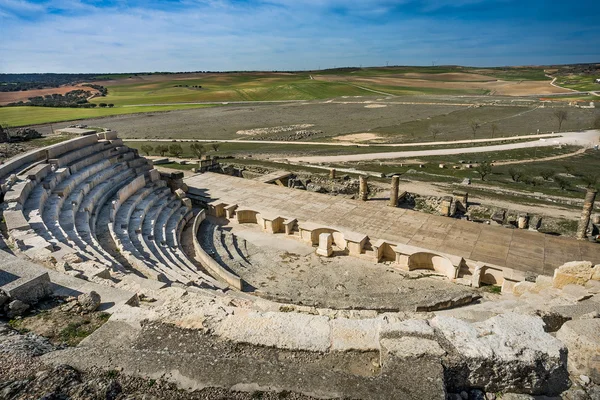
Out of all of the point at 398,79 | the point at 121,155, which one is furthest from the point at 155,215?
the point at 398,79

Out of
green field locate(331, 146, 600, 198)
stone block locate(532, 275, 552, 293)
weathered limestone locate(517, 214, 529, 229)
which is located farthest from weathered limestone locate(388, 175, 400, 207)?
stone block locate(532, 275, 552, 293)

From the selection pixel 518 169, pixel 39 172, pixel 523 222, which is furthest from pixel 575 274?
pixel 518 169

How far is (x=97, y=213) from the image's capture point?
1656 cm

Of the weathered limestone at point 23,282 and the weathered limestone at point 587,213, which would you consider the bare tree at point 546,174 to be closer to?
the weathered limestone at point 587,213

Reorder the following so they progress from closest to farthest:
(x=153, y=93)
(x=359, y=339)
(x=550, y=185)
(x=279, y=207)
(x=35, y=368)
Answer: (x=35, y=368), (x=359, y=339), (x=279, y=207), (x=550, y=185), (x=153, y=93)

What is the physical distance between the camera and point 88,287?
7801 mm

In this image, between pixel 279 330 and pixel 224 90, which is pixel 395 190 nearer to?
pixel 279 330

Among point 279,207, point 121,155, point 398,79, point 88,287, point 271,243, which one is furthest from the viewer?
point 398,79

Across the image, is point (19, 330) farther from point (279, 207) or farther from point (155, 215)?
point (279, 207)

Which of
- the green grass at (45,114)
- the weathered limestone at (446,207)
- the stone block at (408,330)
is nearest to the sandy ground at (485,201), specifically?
the weathered limestone at (446,207)

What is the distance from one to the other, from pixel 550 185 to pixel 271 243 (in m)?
25.0

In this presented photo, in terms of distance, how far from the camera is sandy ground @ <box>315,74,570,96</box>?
397ft

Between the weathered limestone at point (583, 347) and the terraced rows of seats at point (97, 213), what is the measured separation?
9.98 meters

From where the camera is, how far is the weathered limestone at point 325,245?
1691cm
